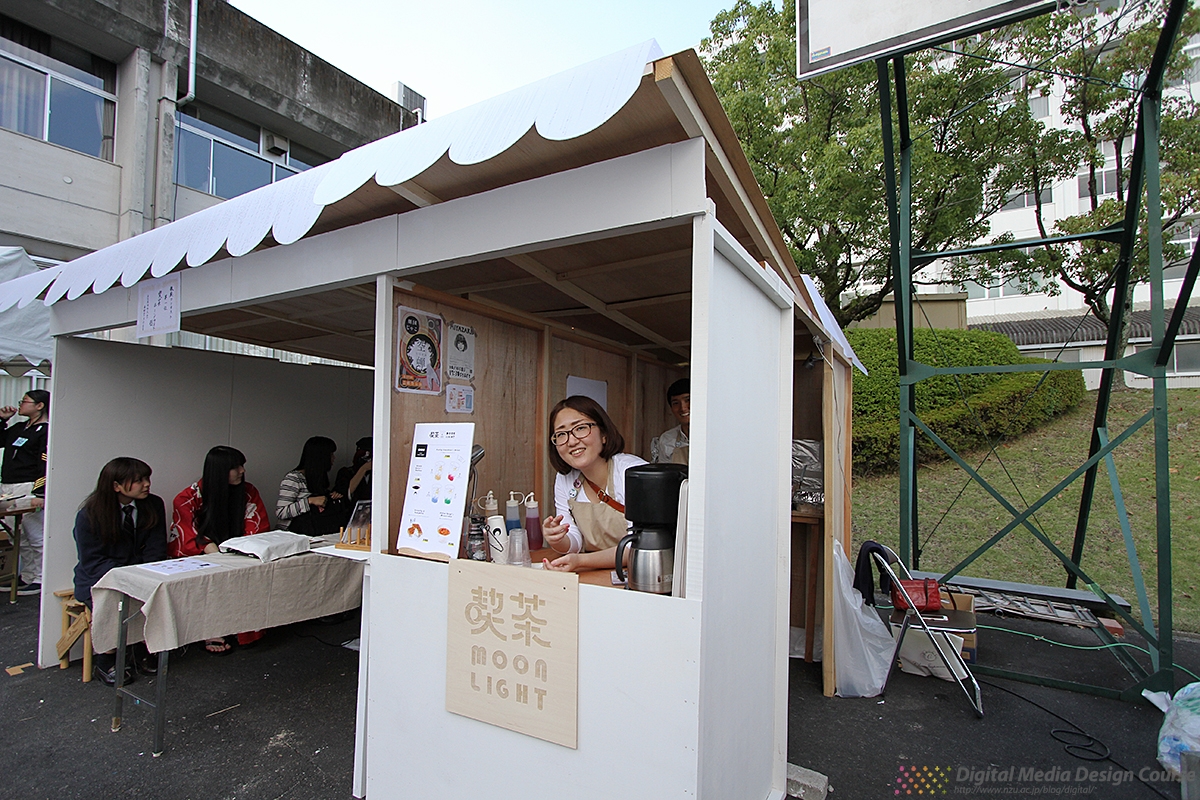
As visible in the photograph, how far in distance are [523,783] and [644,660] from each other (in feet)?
2.13

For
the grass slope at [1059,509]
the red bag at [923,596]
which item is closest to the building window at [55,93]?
the red bag at [923,596]

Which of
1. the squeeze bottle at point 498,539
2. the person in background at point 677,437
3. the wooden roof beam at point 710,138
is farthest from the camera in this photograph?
the person in background at point 677,437

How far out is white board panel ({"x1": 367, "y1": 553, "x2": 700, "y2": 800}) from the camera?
1.66 m

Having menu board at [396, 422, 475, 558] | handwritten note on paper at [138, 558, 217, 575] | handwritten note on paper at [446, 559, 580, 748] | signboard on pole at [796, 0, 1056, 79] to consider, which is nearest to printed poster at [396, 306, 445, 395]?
menu board at [396, 422, 475, 558]

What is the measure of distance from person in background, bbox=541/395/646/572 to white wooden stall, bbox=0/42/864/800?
Result: 50 cm

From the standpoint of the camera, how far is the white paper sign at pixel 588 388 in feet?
12.4

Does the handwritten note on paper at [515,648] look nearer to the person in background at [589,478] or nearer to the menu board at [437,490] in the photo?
the menu board at [437,490]

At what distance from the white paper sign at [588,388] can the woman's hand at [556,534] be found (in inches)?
48.5

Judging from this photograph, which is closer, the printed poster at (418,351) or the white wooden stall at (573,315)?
the white wooden stall at (573,315)

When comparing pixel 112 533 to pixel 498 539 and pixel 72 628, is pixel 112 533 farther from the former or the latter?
pixel 498 539

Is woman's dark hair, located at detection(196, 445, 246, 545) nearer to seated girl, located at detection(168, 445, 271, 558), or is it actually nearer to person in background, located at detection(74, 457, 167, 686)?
seated girl, located at detection(168, 445, 271, 558)

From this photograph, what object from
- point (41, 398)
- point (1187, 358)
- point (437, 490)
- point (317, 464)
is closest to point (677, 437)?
point (437, 490)

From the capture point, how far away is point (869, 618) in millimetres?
3814

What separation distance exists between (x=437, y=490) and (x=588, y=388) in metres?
1.82
